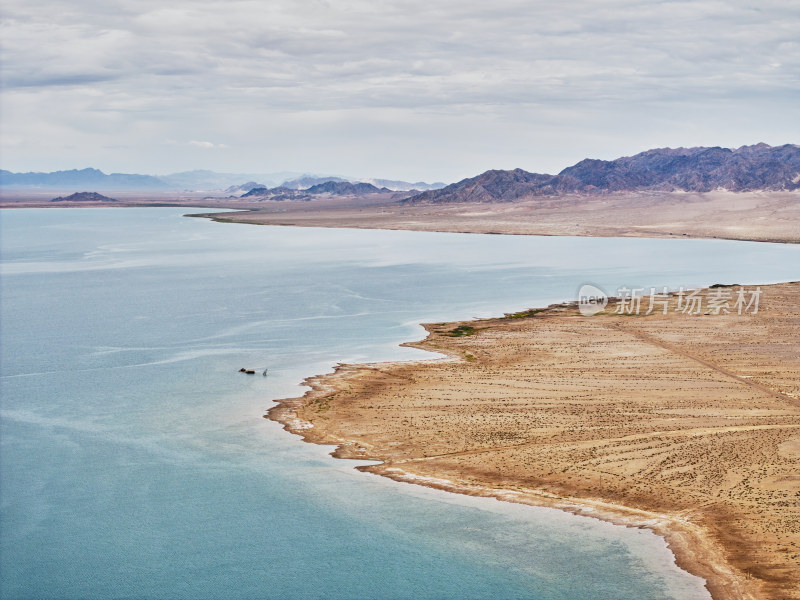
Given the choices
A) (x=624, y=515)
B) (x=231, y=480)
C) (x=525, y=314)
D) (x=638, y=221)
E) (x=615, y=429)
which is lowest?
(x=231, y=480)

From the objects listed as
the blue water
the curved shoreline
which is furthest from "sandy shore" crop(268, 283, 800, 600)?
the blue water

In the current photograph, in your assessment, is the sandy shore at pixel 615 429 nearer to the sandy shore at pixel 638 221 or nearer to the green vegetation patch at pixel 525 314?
the green vegetation patch at pixel 525 314

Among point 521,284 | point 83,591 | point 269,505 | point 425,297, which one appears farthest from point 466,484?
point 521,284

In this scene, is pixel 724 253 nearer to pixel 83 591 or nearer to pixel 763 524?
pixel 763 524

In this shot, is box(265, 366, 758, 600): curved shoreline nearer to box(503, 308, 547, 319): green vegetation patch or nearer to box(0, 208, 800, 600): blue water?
box(0, 208, 800, 600): blue water

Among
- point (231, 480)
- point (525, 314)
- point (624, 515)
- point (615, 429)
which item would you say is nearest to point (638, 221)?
point (525, 314)

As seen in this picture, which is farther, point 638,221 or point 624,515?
point 638,221

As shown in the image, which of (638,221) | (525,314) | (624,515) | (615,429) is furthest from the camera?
(638,221)

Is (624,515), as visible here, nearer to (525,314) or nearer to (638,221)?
(525,314)
